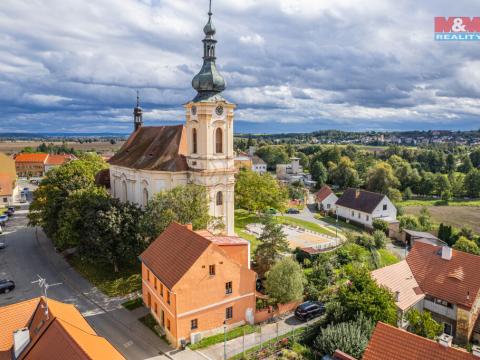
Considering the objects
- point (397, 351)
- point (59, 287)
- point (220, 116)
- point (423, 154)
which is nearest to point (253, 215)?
point (220, 116)

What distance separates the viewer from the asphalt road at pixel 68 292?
26859 millimetres

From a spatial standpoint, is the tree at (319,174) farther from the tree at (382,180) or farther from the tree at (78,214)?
the tree at (78,214)

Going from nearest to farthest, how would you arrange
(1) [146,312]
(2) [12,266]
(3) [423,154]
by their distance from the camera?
1. (1) [146,312]
2. (2) [12,266]
3. (3) [423,154]

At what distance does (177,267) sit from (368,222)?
51.2m

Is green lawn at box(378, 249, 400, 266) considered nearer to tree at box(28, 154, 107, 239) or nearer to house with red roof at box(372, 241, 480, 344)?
house with red roof at box(372, 241, 480, 344)

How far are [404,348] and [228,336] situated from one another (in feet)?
41.5

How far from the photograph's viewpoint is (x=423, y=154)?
14100 centimetres

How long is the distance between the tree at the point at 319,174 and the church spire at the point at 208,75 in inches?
2966

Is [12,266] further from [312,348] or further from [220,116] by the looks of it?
[312,348]

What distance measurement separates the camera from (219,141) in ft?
140

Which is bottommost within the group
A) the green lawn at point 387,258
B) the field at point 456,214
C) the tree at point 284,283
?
the field at point 456,214

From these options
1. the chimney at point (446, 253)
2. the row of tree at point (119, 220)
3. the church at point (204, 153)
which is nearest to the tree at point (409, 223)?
the chimney at point (446, 253)

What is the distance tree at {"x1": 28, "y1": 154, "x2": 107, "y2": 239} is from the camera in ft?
146

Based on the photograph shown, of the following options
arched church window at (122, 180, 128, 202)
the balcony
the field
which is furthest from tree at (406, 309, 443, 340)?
the field
